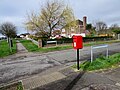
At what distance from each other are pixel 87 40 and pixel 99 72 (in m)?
22.0

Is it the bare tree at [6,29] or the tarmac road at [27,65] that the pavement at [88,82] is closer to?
the tarmac road at [27,65]

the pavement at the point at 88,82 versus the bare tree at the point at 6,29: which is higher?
the bare tree at the point at 6,29

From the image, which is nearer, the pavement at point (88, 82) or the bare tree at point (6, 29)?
the pavement at point (88, 82)

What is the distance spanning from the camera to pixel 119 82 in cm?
505

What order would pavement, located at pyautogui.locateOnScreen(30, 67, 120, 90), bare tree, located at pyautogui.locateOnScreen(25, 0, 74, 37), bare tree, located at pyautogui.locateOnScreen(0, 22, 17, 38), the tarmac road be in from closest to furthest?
pavement, located at pyautogui.locateOnScreen(30, 67, 120, 90) < the tarmac road < bare tree, located at pyautogui.locateOnScreen(25, 0, 74, 37) < bare tree, located at pyautogui.locateOnScreen(0, 22, 17, 38)

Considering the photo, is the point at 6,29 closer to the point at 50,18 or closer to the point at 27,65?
the point at 50,18

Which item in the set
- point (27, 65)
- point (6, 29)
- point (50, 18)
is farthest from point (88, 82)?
point (6, 29)

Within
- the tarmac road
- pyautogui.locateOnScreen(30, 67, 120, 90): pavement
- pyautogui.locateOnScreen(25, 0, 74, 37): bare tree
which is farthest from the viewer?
pyautogui.locateOnScreen(25, 0, 74, 37): bare tree

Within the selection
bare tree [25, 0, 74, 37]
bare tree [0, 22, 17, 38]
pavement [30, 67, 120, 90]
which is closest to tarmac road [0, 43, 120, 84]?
pavement [30, 67, 120, 90]

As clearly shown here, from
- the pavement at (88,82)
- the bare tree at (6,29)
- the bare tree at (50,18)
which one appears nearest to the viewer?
the pavement at (88,82)

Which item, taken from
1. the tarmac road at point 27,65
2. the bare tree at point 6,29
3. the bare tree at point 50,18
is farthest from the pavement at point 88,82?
the bare tree at point 6,29

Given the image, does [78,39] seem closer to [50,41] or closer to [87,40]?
[50,41]

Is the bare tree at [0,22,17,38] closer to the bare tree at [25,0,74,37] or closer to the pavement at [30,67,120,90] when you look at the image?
the bare tree at [25,0,74,37]

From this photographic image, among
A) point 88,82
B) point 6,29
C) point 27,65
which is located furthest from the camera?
point 6,29
